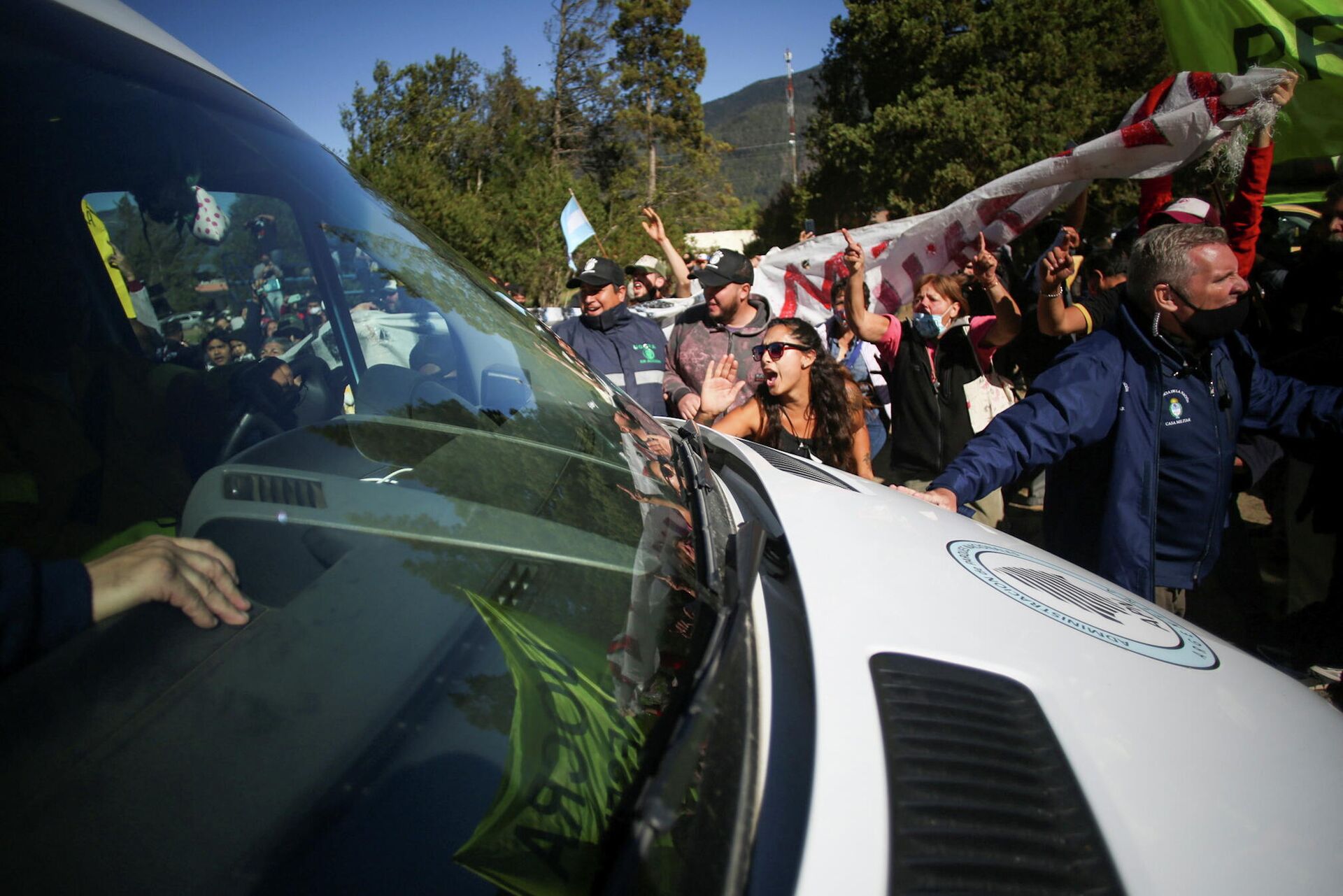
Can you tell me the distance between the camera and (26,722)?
0.72 meters

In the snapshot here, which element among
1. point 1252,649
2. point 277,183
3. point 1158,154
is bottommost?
point 1252,649

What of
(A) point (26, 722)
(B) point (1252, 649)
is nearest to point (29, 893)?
(A) point (26, 722)

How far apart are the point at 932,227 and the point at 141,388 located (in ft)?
12.5

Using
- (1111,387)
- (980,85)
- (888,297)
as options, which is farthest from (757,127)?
(1111,387)

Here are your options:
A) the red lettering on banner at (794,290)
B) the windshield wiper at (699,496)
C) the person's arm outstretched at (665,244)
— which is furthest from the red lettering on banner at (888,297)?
the windshield wiper at (699,496)

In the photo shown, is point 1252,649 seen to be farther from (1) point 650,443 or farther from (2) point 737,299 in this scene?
(1) point 650,443

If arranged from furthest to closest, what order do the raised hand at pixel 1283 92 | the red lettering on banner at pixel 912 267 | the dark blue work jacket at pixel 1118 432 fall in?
the red lettering on banner at pixel 912 267, the raised hand at pixel 1283 92, the dark blue work jacket at pixel 1118 432

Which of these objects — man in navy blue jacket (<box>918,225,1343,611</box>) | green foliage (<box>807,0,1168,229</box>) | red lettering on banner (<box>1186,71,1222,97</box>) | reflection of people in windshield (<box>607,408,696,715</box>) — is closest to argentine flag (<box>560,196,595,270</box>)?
red lettering on banner (<box>1186,71,1222,97</box>)

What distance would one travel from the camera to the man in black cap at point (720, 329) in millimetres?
4047

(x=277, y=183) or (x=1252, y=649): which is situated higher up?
(x=277, y=183)

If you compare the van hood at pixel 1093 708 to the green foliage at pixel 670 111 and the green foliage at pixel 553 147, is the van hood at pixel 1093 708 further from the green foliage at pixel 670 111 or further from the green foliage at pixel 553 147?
the green foliage at pixel 670 111

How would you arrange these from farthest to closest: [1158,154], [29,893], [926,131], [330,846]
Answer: [926,131] → [1158,154] → [330,846] → [29,893]

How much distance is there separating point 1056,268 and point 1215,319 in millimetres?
860

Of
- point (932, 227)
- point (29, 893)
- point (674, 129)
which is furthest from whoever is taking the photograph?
point (674, 129)
